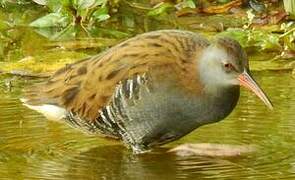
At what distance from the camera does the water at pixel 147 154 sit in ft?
20.3

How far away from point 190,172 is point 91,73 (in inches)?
38.6

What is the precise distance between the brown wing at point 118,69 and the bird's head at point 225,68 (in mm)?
80

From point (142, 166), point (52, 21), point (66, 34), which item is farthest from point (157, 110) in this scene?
point (52, 21)

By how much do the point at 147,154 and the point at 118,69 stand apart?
1.88 feet

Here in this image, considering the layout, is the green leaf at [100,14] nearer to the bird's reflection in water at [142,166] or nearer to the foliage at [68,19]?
the foliage at [68,19]

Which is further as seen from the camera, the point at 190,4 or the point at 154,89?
the point at 190,4

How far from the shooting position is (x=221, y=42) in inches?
246

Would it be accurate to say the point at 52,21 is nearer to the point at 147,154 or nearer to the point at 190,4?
the point at 190,4

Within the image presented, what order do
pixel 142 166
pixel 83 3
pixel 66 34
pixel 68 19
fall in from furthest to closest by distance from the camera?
pixel 68 19
pixel 66 34
pixel 83 3
pixel 142 166

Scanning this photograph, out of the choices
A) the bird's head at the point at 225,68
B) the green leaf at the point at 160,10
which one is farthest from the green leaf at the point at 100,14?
the bird's head at the point at 225,68

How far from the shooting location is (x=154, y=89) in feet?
20.9

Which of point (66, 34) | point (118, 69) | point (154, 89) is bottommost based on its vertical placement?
point (154, 89)

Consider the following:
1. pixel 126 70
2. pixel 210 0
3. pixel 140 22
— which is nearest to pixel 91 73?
pixel 126 70

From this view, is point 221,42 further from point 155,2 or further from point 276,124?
point 155,2
